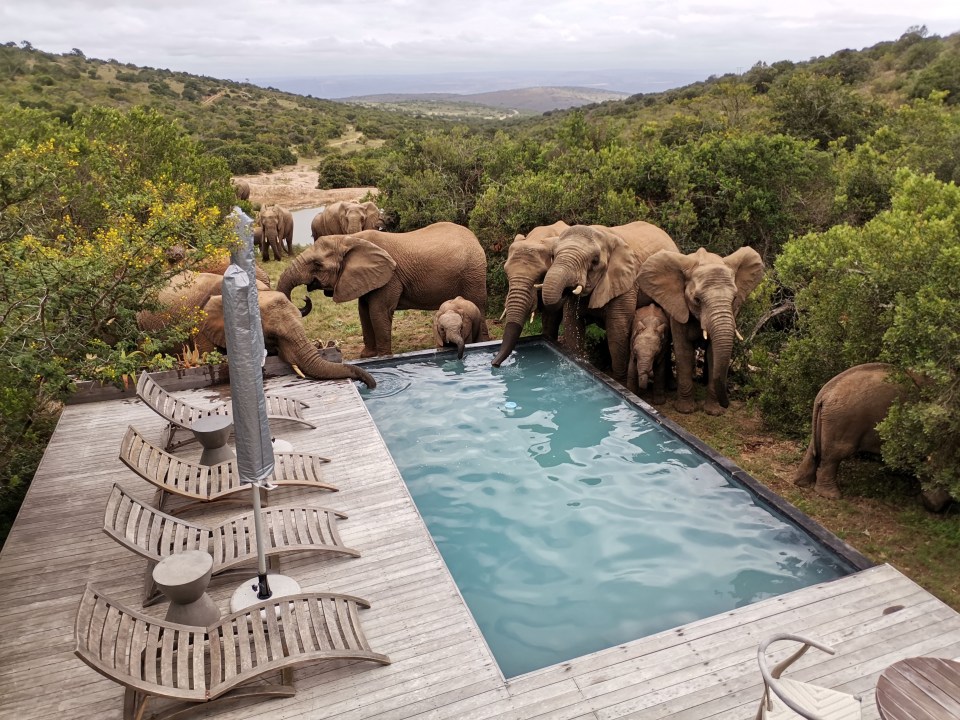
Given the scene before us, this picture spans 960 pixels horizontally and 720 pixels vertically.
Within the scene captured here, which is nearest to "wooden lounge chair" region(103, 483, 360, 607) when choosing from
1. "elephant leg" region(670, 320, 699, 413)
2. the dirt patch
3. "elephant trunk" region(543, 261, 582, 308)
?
"elephant trunk" region(543, 261, 582, 308)

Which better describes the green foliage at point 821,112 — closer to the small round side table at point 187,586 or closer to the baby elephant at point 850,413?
the baby elephant at point 850,413

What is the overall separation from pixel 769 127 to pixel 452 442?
18901 millimetres

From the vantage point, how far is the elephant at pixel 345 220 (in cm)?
2309

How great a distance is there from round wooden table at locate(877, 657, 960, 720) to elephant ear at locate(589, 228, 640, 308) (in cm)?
816

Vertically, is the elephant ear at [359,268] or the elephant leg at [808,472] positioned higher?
the elephant ear at [359,268]

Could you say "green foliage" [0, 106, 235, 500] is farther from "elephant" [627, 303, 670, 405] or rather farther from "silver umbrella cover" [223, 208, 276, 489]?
"elephant" [627, 303, 670, 405]

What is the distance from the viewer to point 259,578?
5.52m

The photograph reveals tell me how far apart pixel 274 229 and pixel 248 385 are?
21109 mm

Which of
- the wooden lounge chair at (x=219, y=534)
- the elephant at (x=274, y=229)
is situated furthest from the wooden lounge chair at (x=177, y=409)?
the elephant at (x=274, y=229)

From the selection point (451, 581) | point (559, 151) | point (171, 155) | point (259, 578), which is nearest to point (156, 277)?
point (259, 578)

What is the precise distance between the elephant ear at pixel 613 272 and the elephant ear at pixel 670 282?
0.54 meters

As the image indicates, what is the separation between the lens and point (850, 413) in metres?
8.13

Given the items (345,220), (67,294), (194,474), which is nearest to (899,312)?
(194,474)

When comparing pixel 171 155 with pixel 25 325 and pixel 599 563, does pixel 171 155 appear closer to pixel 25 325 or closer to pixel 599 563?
pixel 25 325
